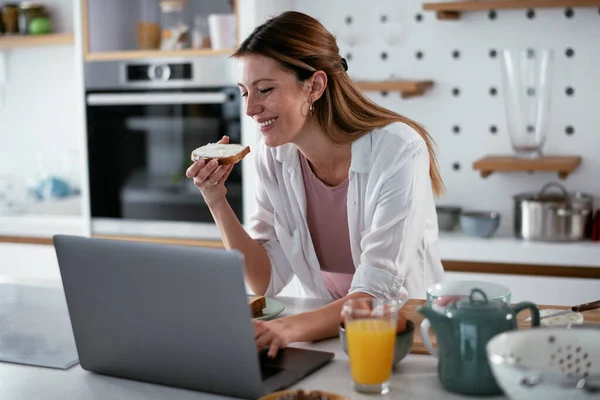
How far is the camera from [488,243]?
310 centimetres

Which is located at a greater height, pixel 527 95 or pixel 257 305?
pixel 527 95

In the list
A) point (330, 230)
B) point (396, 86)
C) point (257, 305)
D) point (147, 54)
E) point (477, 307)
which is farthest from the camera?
point (147, 54)

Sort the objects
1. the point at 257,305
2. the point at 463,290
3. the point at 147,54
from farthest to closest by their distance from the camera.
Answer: the point at 147,54
the point at 257,305
the point at 463,290

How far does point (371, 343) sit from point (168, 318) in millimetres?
310

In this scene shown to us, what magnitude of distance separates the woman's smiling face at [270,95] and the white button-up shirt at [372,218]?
7.3 inches

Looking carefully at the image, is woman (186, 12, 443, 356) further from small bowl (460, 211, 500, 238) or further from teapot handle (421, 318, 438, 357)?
small bowl (460, 211, 500, 238)

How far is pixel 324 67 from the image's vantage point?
2.00 metres

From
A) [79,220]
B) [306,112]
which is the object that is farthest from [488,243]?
[79,220]

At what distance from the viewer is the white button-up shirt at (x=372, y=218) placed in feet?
5.88

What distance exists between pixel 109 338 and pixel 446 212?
84.0 inches

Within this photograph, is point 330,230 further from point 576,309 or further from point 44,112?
point 44,112

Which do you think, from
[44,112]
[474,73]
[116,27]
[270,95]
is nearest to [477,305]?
[270,95]

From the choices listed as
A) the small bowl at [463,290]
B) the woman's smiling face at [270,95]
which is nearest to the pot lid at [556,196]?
the woman's smiling face at [270,95]

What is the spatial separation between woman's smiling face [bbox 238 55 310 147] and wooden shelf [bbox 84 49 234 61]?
146cm
